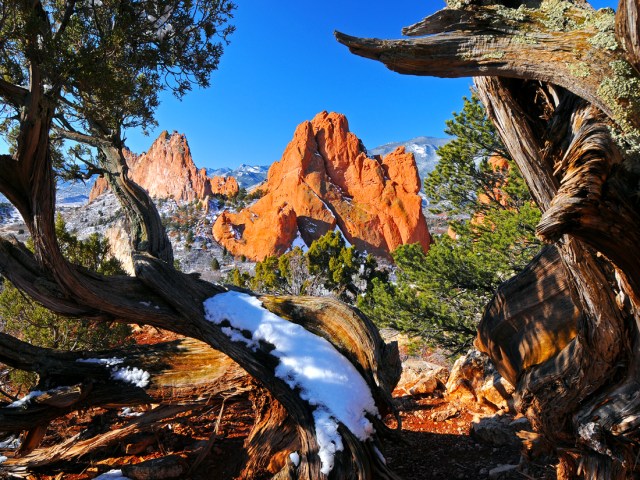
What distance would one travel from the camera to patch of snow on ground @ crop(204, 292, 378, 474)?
10.6 feet

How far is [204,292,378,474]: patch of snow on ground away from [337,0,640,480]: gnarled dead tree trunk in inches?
48.7

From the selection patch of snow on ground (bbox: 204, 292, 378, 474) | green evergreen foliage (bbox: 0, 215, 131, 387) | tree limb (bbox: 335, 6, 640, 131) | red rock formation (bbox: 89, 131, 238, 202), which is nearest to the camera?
tree limb (bbox: 335, 6, 640, 131)

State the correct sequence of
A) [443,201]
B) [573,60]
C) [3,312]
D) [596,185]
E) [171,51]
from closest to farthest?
[596,185] < [573,60] < [171,51] < [3,312] < [443,201]

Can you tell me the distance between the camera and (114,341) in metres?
8.06

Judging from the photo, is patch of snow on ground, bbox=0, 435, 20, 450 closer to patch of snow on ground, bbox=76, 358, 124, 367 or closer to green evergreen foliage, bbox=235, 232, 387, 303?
patch of snow on ground, bbox=76, 358, 124, 367

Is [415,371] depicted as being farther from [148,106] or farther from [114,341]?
[148,106]

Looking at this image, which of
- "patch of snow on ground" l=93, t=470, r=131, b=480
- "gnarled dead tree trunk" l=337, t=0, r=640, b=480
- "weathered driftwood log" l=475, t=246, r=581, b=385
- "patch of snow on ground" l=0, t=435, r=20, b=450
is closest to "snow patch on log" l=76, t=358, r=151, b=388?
"patch of snow on ground" l=93, t=470, r=131, b=480

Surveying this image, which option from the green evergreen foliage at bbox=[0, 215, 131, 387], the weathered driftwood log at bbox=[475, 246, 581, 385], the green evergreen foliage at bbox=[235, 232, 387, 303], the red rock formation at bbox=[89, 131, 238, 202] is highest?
the red rock formation at bbox=[89, 131, 238, 202]

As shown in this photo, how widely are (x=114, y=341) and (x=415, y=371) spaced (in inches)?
220

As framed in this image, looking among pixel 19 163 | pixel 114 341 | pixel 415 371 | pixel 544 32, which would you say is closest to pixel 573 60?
pixel 544 32

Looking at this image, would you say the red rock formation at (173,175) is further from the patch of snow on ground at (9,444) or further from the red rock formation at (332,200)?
the patch of snow on ground at (9,444)

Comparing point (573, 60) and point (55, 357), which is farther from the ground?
point (573, 60)

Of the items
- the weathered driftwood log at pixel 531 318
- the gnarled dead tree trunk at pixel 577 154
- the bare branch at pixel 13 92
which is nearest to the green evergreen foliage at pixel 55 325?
the bare branch at pixel 13 92

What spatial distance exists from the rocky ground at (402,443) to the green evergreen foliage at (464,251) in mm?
3427
